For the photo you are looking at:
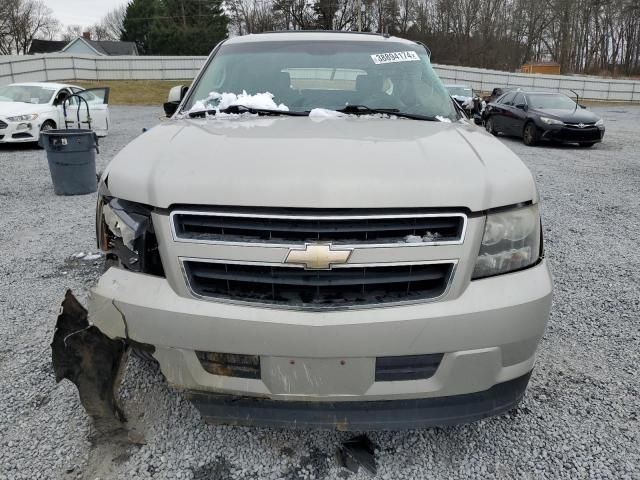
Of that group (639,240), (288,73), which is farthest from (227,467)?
(639,240)

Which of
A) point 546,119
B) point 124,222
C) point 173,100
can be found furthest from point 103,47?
point 124,222

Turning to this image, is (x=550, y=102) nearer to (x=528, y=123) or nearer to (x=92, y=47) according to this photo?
(x=528, y=123)

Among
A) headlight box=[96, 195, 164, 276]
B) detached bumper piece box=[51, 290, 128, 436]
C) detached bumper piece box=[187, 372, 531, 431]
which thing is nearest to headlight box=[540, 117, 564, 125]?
detached bumper piece box=[187, 372, 531, 431]

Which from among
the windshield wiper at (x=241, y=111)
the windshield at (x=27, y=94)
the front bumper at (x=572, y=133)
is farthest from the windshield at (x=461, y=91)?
the windshield wiper at (x=241, y=111)

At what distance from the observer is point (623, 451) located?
223 cm

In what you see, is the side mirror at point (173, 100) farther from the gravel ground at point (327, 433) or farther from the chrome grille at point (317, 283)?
the chrome grille at point (317, 283)

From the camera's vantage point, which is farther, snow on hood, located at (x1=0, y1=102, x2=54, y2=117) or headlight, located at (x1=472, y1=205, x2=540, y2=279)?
snow on hood, located at (x1=0, y1=102, x2=54, y2=117)

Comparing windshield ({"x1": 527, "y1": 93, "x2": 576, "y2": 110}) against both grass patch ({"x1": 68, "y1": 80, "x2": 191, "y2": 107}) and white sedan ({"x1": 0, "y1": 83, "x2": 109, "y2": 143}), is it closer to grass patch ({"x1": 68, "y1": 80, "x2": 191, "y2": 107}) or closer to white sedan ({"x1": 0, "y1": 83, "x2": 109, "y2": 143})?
white sedan ({"x1": 0, "y1": 83, "x2": 109, "y2": 143})

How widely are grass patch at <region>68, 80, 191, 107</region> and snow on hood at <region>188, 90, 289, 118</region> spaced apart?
25.7m

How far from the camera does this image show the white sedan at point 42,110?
1105cm

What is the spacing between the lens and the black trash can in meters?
7.00

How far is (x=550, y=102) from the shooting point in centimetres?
1388

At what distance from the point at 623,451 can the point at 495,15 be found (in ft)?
176

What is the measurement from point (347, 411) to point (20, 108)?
1216 centimetres
